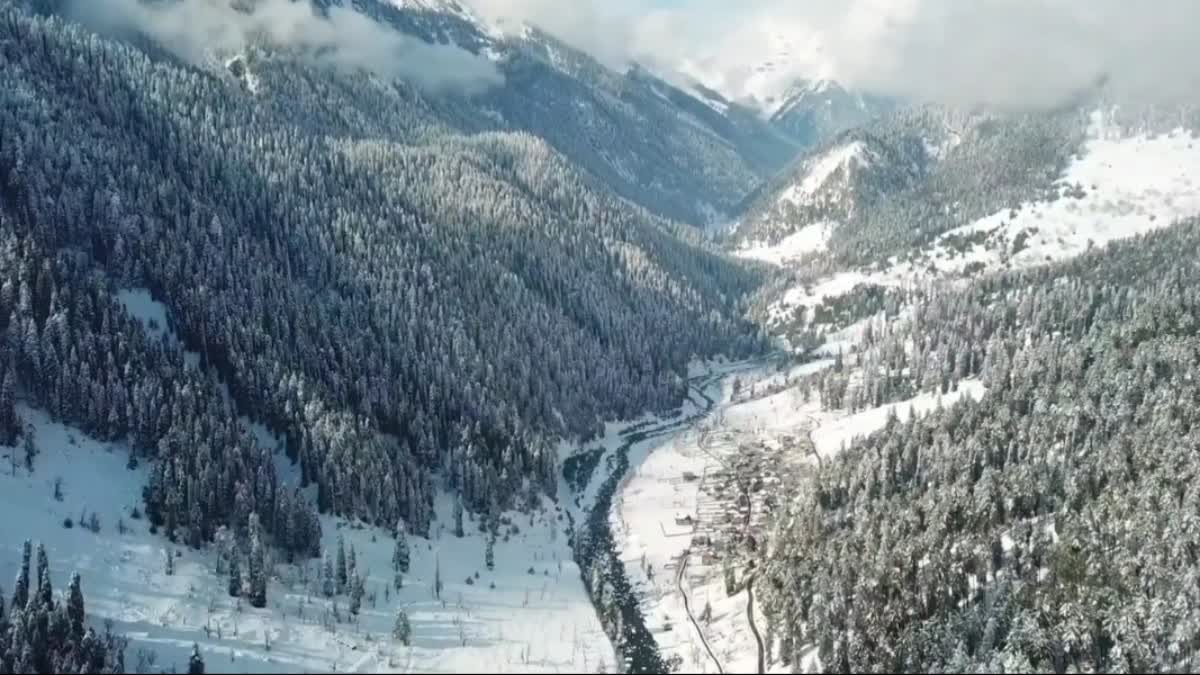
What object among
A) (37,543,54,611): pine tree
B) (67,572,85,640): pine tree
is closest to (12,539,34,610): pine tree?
(37,543,54,611): pine tree

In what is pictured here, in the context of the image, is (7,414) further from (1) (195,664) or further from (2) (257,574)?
(1) (195,664)

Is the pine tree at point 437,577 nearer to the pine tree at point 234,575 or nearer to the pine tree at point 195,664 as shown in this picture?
the pine tree at point 234,575

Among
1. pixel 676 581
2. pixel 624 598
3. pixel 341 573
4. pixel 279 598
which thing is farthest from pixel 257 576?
pixel 676 581

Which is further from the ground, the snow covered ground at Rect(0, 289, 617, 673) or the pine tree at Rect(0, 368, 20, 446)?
the pine tree at Rect(0, 368, 20, 446)

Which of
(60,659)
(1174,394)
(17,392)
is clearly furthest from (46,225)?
(1174,394)

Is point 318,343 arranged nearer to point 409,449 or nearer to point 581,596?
point 409,449

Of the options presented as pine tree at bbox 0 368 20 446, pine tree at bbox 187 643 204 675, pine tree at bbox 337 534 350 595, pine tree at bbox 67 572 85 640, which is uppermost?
pine tree at bbox 0 368 20 446

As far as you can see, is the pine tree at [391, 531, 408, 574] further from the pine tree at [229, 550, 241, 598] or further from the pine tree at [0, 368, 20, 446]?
the pine tree at [0, 368, 20, 446]
